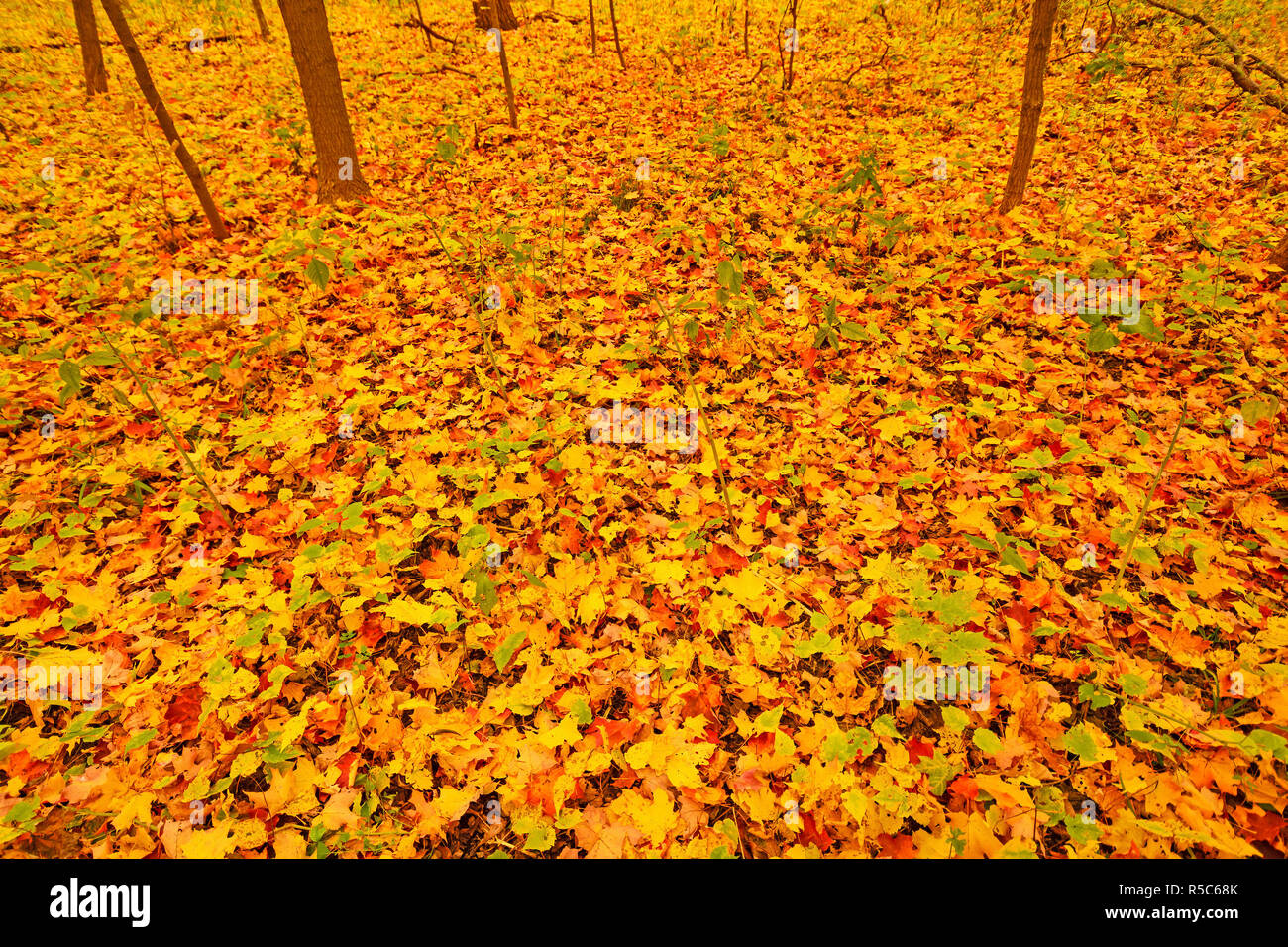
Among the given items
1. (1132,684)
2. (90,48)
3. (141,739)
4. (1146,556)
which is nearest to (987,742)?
(1132,684)

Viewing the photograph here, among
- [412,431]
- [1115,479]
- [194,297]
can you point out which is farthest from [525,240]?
[1115,479]

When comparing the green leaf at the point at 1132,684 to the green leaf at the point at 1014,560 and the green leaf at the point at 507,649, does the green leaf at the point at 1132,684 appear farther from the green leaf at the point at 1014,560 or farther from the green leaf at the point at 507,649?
the green leaf at the point at 507,649

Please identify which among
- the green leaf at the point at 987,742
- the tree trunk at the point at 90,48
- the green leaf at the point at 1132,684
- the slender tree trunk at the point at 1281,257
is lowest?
the green leaf at the point at 987,742

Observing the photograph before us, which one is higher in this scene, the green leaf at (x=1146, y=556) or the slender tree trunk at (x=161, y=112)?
the slender tree trunk at (x=161, y=112)

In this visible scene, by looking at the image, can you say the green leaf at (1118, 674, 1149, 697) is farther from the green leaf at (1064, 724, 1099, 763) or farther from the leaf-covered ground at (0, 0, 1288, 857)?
the green leaf at (1064, 724, 1099, 763)

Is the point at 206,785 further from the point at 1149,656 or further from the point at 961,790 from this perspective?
Answer: the point at 1149,656

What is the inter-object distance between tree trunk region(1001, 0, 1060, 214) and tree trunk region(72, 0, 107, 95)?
37.8ft

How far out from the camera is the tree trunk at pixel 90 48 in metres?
7.97

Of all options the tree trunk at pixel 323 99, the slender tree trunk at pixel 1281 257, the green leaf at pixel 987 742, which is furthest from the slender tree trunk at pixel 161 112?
the slender tree trunk at pixel 1281 257

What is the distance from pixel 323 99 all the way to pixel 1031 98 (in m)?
6.66

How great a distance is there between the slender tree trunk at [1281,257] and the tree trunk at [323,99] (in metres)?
8.15

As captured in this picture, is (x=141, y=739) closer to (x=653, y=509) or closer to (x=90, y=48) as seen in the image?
(x=653, y=509)

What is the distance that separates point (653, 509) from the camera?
3.39m
